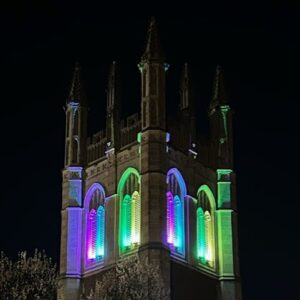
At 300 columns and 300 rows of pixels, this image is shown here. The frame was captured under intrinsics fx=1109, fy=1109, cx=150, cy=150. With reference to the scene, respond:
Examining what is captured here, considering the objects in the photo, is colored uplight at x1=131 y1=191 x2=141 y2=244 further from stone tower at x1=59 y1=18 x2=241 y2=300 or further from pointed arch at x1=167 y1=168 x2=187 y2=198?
pointed arch at x1=167 y1=168 x2=187 y2=198

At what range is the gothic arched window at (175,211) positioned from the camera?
6812 cm

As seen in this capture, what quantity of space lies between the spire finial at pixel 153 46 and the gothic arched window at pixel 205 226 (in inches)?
358

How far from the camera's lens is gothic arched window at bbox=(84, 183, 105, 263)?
70375mm

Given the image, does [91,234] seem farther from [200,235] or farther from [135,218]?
[200,235]

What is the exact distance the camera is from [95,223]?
2810 inches

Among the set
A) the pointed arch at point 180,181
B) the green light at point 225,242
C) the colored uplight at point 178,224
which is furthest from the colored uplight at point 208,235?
the colored uplight at point 178,224

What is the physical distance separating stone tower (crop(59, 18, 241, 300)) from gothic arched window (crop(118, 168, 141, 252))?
6 cm

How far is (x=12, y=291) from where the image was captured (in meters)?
52.8

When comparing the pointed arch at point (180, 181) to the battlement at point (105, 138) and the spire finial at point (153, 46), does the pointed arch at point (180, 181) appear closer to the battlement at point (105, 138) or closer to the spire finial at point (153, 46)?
the battlement at point (105, 138)

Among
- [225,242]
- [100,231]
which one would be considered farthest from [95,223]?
[225,242]

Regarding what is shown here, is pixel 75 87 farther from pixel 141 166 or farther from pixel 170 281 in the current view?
pixel 170 281

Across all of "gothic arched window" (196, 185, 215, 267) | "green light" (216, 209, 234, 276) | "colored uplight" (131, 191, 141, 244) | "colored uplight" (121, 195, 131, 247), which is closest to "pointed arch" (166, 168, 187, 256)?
"colored uplight" (131, 191, 141, 244)

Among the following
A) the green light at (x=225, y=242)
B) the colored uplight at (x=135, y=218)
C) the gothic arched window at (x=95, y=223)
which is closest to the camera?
the colored uplight at (x=135, y=218)

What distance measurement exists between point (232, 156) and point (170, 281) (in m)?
12.8
